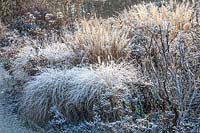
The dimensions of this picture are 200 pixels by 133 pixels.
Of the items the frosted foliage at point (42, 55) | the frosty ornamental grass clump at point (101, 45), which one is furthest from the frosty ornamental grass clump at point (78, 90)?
the frosted foliage at point (42, 55)

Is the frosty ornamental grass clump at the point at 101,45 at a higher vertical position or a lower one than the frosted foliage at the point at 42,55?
higher

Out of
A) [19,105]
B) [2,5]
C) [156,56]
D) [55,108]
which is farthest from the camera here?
[2,5]

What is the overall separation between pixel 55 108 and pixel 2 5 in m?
7.63

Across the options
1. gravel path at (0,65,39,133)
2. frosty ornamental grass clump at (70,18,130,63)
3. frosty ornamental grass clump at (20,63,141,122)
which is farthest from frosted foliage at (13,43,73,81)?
frosty ornamental grass clump at (20,63,141,122)

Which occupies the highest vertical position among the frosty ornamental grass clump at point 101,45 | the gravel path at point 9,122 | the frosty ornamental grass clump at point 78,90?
the frosty ornamental grass clump at point 101,45

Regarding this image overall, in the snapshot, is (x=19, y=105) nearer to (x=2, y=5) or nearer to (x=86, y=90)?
(x=86, y=90)

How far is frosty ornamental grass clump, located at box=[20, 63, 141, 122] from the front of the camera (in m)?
5.25

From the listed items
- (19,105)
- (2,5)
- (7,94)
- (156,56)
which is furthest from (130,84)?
(2,5)

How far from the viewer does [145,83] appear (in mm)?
4992

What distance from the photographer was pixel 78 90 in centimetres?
543

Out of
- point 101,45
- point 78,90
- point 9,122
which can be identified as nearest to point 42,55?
point 101,45

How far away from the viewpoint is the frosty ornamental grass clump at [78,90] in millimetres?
5250

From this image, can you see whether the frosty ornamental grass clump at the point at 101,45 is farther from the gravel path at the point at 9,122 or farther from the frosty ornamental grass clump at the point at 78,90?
the gravel path at the point at 9,122

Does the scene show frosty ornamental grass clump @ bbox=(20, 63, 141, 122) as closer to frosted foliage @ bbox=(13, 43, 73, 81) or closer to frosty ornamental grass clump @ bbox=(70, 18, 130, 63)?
frosty ornamental grass clump @ bbox=(70, 18, 130, 63)
